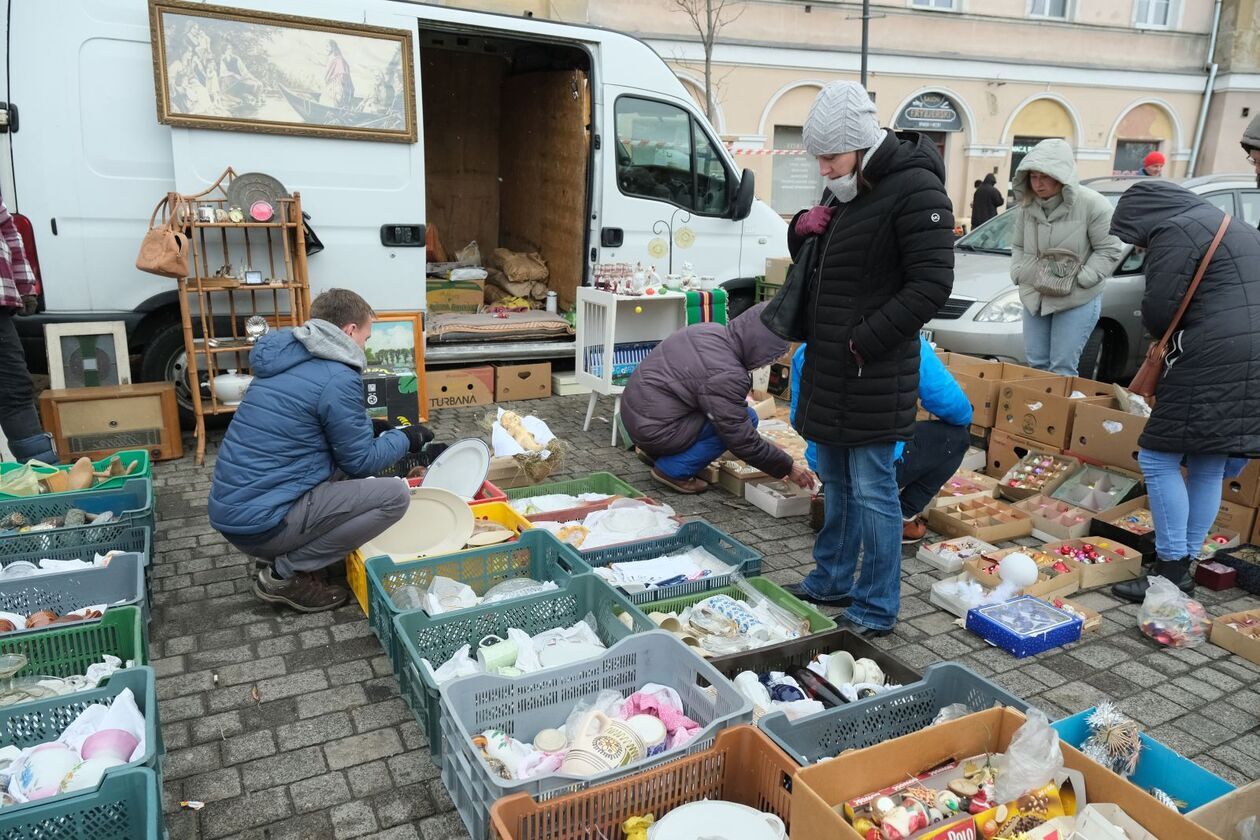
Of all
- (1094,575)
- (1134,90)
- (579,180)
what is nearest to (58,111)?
(579,180)

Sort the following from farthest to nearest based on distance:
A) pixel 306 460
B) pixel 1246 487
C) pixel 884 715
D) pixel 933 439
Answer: pixel 1246 487, pixel 933 439, pixel 306 460, pixel 884 715

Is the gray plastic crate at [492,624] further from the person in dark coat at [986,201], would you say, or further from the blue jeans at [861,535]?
the person in dark coat at [986,201]

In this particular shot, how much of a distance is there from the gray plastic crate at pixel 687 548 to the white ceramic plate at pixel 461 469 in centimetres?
89

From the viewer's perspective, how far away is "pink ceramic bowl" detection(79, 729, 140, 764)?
2281 millimetres

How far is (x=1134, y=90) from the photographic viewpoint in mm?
19000

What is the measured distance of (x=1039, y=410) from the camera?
510 centimetres

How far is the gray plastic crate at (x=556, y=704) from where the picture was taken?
2.20 m

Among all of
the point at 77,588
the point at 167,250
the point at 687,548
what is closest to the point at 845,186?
the point at 687,548

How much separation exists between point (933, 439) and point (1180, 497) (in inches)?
40.4

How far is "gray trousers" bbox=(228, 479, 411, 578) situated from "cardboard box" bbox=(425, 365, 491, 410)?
3.14 metres

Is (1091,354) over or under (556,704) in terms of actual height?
over

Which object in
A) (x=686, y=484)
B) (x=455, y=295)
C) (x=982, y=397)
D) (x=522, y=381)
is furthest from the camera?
(x=455, y=295)

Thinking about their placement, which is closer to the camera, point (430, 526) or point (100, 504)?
point (430, 526)

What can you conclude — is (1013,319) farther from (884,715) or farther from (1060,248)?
(884,715)
